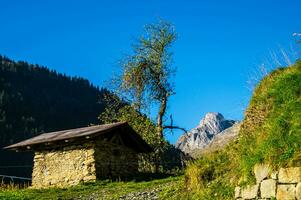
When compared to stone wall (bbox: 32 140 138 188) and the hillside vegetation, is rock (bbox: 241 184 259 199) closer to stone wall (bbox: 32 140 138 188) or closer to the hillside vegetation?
the hillside vegetation

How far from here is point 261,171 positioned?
10.5 meters

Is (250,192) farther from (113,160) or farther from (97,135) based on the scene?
(113,160)

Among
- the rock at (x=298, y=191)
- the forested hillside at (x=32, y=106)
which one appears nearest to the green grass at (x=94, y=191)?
the rock at (x=298, y=191)

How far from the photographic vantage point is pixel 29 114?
5979 inches

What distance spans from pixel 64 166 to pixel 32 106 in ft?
449

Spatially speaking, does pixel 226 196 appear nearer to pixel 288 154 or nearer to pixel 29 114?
pixel 288 154

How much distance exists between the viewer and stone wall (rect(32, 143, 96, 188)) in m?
26.8

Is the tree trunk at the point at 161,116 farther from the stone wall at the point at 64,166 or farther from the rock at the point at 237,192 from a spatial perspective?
the rock at the point at 237,192

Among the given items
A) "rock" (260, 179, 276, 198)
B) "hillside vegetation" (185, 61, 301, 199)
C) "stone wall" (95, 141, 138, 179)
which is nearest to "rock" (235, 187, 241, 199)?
"hillside vegetation" (185, 61, 301, 199)

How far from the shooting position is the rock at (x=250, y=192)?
10.6m

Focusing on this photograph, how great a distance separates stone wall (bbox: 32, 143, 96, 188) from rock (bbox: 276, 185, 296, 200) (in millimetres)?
17612

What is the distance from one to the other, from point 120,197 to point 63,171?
1025cm

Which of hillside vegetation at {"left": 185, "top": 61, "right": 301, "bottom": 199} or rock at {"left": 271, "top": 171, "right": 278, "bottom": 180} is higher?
hillside vegetation at {"left": 185, "top": 61, "right": 301, "bottom": 199}

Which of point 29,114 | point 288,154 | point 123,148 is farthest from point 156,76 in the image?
point 29,114
